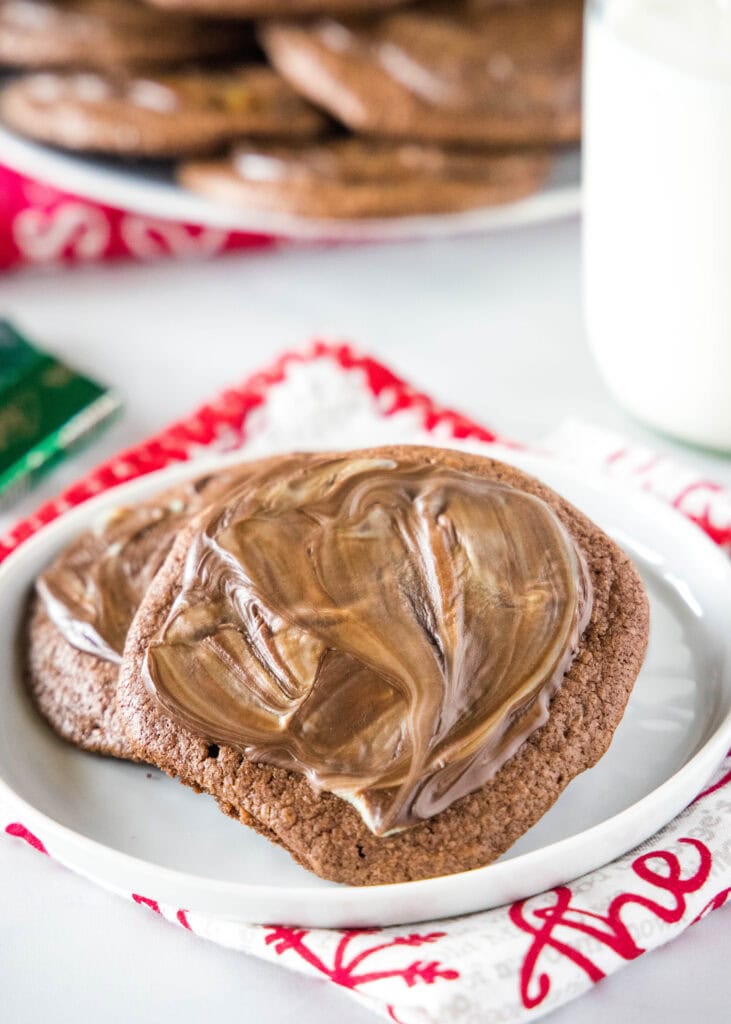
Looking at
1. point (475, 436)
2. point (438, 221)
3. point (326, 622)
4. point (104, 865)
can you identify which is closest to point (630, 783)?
point (326, 622)

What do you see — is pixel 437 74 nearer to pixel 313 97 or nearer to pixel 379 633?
pixel 313 97

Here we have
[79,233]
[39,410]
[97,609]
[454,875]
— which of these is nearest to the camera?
[454,875]

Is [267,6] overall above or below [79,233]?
above

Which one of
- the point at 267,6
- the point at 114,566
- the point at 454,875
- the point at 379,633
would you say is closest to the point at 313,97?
the point at 267,6

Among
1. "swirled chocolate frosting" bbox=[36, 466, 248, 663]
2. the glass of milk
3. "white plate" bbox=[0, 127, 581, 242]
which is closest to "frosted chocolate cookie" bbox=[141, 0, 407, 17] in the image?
"white plate" bbox=[0, 127, 581, 242]

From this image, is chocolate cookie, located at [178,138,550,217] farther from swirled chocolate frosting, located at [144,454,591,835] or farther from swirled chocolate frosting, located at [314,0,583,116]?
swirled chocolate frosting, located at [144,454,591,835]

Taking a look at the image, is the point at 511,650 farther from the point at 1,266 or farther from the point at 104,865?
the point at 1,266
